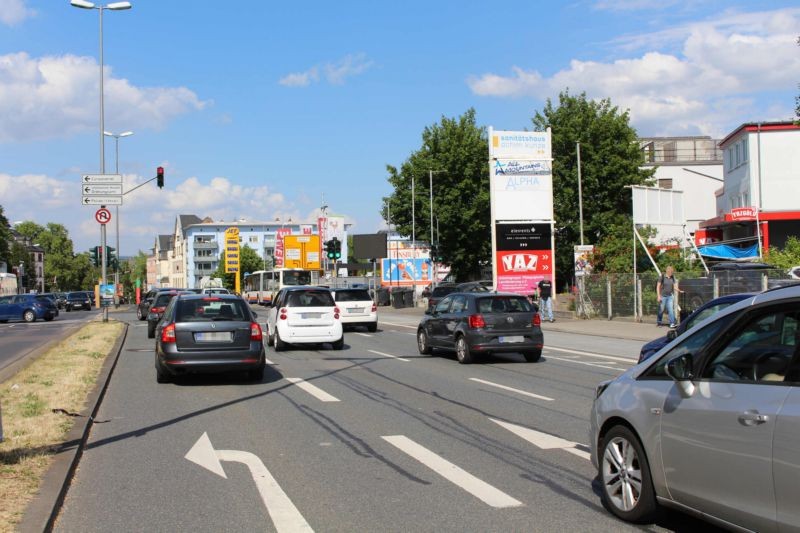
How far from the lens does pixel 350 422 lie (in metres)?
9.87

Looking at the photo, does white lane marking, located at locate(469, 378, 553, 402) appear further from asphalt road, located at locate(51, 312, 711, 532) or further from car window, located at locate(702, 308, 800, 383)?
car window, located at locate(702, 308, 800, 383)

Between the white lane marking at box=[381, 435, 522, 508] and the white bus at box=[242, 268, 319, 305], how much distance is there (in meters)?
48.8

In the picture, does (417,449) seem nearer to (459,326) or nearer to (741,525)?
(741,525)

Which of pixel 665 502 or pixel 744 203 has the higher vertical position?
pixel 744 203

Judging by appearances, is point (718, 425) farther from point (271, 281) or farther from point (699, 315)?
point (271, 281)

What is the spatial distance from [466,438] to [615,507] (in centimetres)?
316

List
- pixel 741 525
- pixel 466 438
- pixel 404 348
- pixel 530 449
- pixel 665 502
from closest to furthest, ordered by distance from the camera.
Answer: pixel 741 525 → pixel 665 502 → pixel 530 449 → pixel 466 438 → pixel 404 348

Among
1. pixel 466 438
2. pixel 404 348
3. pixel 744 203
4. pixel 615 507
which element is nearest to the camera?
pixel 615 507

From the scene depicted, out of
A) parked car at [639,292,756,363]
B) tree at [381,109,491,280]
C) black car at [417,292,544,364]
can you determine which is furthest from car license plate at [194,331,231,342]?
tree at [381,109,491,280]

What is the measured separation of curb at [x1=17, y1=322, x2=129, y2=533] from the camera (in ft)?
17.8

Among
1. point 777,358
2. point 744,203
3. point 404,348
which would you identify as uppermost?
point 744,203

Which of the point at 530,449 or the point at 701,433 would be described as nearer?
the point at 701,433

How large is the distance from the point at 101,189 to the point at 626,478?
1145 inches

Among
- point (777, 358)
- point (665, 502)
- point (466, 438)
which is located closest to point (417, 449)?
point (466, 438)
